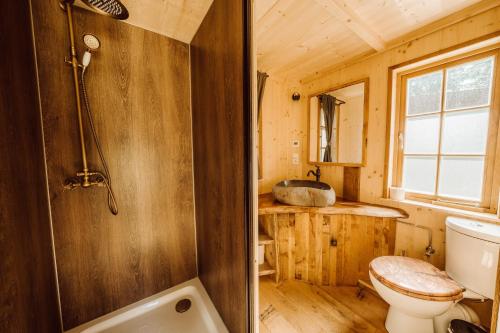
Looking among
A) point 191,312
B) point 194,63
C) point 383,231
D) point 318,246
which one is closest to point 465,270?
point 383,231

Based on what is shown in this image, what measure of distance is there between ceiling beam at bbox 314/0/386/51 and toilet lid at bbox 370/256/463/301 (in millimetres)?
1697

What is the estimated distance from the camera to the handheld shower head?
1002 mm

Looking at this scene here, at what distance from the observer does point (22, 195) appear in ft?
2.53

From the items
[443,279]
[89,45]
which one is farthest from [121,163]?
[443,279]

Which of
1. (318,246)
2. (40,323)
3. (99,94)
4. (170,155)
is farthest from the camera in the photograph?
(318,246)

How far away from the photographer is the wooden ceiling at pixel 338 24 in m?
1.11

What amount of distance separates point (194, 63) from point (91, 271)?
1.64 m

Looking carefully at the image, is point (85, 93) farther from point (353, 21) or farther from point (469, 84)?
point (469, 84)

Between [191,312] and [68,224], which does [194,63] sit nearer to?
[68,224]

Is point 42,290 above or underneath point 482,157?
underneath

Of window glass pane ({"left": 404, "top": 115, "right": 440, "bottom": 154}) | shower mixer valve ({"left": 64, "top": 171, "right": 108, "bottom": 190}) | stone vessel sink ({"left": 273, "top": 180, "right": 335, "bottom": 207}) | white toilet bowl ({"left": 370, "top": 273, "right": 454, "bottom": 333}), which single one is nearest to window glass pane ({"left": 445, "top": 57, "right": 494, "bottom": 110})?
window glass pane ({"left": 404, "top": 115, "right": 440, "bottom": 154})

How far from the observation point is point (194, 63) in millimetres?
1342

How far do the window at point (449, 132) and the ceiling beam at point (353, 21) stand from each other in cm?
40

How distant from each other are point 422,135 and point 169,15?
2148 mm
